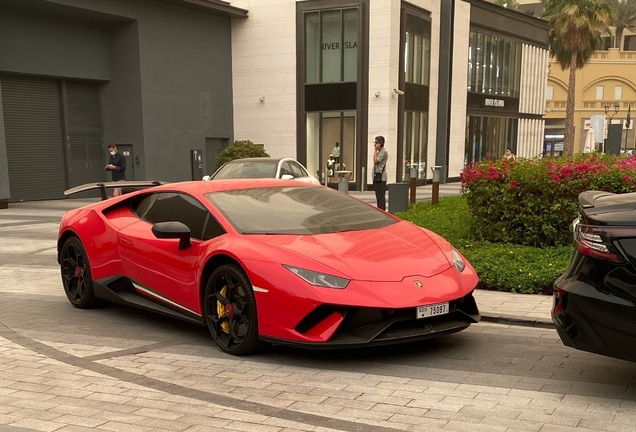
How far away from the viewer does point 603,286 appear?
3801 millimetres

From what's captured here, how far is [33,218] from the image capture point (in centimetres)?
1670

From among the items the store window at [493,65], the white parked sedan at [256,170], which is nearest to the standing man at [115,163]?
the white parked sedan at [256,170]

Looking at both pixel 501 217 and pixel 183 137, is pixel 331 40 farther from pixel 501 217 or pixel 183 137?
pixel 501 217

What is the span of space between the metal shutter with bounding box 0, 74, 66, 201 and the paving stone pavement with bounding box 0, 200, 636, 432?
18201 mm

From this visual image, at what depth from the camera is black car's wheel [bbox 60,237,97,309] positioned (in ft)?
21.7

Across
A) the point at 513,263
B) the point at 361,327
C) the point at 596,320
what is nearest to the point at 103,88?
the point at 513,263

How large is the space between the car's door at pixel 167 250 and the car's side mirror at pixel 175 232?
0.06 metres

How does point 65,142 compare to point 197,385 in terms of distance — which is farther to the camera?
point 65,142

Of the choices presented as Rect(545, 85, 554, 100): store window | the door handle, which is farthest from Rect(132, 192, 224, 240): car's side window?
Rect(545, 85, 554, 100): store window

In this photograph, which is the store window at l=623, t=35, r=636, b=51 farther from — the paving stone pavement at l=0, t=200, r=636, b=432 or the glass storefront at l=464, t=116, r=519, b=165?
the paving stone pavement at l=0, t=200, r=636, b=432

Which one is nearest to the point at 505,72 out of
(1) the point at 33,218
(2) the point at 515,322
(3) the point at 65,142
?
(3) the point at 65,142

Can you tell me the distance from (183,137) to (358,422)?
24.6 meters

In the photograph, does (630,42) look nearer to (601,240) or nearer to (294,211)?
(294,211)

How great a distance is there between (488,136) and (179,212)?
35.6m
